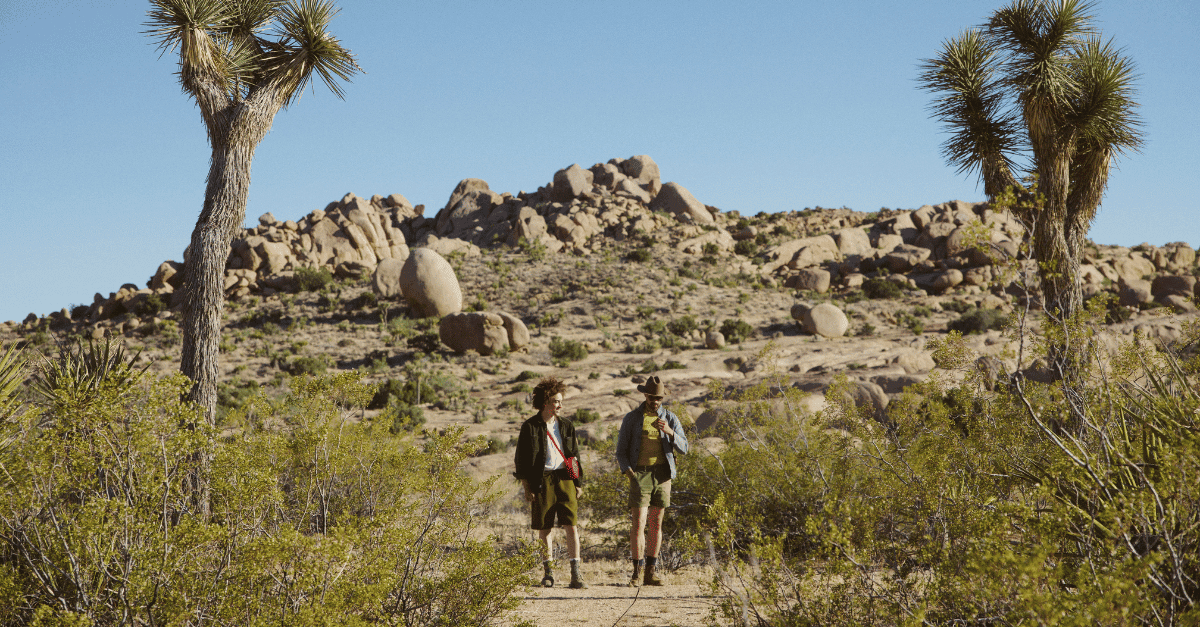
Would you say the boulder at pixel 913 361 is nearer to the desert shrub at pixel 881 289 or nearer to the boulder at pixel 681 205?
the desert shrub at pixel 881 289

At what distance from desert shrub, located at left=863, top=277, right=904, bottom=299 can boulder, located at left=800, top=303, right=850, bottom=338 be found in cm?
645

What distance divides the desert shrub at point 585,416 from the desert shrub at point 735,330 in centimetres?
1175

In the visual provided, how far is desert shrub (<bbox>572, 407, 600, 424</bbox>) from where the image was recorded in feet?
53.8

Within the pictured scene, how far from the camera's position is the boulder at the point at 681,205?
45.7 m

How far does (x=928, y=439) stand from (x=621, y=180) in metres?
43.7

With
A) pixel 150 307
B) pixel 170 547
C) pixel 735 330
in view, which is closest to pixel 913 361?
pixel 735 330

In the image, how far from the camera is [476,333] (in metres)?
24.8

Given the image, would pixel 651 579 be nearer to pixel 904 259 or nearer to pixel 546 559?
pixel 546 559

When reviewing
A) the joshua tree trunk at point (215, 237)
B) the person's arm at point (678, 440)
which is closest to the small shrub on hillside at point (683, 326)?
the joshua tree trunk at point (215, 237)

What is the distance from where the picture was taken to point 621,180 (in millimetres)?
48562

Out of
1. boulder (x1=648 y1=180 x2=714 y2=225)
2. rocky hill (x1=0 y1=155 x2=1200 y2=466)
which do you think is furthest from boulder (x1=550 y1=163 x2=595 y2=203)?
boulder (x1=648 y1=180 x2=714 y2=225)

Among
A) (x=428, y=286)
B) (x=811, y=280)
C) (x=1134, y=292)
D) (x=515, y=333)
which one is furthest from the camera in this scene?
(x=811, y=280)

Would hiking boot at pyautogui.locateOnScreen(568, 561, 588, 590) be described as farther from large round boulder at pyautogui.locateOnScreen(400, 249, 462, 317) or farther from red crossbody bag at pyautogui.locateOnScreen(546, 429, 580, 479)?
large round boulder at pyautogui.locateOnScreen(400, 249, 462, 317)

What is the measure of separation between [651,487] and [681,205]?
41984 mm
